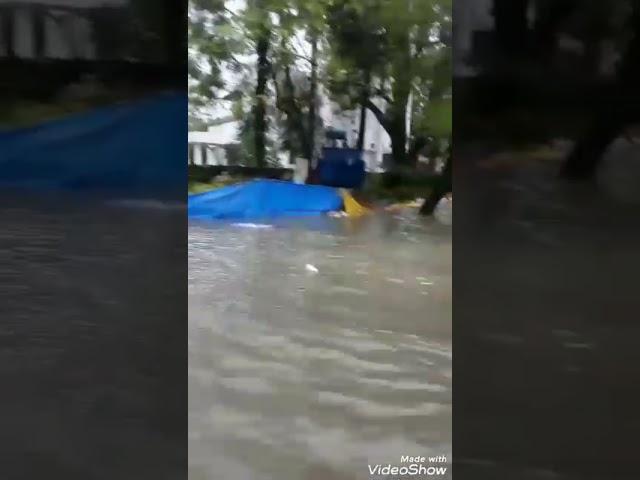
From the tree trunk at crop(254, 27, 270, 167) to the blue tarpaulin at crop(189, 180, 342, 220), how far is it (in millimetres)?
25

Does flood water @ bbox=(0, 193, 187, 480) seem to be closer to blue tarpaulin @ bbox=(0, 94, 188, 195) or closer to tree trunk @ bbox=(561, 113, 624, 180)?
blue tarpaulin @ bbox=(0, 94, 188, 195)

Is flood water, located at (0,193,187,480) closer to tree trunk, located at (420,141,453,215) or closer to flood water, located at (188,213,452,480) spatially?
flood water, located at (188,213,452,480)

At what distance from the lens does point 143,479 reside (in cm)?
62

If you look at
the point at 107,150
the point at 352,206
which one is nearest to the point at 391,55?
the point at 352,206

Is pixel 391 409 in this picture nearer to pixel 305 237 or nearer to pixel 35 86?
pixel 305 237

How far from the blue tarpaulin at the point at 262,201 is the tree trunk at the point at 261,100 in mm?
25

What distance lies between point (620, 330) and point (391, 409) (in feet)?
0.72

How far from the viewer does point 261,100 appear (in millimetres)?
640

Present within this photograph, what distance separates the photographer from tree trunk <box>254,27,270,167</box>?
2.09 feet

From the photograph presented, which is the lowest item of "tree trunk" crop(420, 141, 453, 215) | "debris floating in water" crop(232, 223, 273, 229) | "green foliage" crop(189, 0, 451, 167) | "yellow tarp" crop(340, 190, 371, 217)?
"debris floating in water" crop(232, 223, 273, 229)

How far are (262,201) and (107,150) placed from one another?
0.47 feet

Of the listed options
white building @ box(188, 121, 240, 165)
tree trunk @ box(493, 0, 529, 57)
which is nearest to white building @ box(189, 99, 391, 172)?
white building @ box(188, 121, 240, 165)

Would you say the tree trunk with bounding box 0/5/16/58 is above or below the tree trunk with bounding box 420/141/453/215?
above

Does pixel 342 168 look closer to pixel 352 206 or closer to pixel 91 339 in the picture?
pixel 352 206
